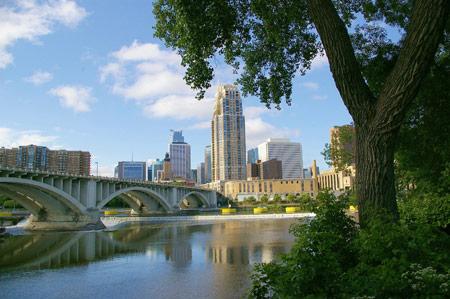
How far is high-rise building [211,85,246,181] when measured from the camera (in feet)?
565

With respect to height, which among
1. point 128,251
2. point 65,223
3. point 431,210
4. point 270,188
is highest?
point 270,188

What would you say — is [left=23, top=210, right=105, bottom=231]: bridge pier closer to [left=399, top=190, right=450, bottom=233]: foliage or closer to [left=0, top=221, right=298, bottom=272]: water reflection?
[left=0, top=221, right=298, bottom=272]: water reflection

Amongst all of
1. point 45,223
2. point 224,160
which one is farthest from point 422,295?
point 224,160

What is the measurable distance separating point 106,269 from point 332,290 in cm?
1785

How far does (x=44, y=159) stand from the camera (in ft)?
362

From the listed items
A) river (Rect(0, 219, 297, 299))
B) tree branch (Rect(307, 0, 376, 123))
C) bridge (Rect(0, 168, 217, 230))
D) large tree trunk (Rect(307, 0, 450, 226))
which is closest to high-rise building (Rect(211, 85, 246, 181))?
bridge (Rect(0, 168, 217, 230))

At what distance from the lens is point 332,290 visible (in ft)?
16.7

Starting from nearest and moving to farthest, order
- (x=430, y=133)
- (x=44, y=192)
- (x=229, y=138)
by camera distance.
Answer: (x=430, y=133), (x=44, y=192), (x=229, y=138)

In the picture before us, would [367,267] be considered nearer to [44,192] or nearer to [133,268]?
[133,268]

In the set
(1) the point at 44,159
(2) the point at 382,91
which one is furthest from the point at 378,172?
(1) the point at 44,159

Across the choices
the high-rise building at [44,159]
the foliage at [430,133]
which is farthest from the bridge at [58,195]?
the high-rise building at [44,159]

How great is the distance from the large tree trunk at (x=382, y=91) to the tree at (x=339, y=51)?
0.02m

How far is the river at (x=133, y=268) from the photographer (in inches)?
576

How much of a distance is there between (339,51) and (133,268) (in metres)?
17.4
